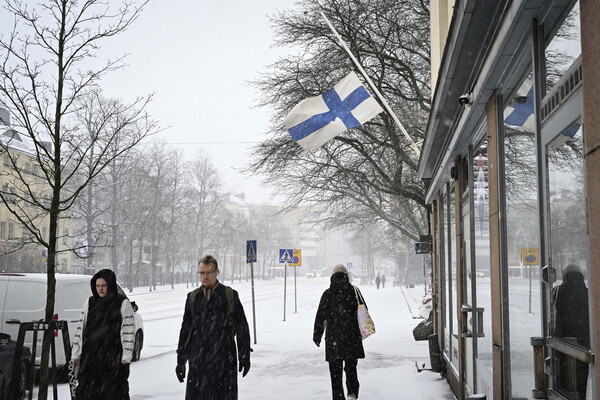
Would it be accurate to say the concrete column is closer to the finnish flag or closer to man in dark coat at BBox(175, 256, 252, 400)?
man in dark coat at BBox(175, 256, 252, 400)

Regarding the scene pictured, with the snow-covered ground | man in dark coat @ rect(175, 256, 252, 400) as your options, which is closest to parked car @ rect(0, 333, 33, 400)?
the snow-covered ground

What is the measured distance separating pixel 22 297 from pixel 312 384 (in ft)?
15.9

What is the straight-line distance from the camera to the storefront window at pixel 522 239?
3.99m

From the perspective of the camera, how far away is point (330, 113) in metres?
12.8

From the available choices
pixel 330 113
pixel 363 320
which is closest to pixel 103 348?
pixel 363 320

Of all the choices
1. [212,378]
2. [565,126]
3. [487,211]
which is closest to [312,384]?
[212,378]

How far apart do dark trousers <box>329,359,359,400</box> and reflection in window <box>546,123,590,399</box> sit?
5245mm

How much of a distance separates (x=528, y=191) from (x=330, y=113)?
877 centimetres

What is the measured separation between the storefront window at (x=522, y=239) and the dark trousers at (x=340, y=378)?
12.2 ft

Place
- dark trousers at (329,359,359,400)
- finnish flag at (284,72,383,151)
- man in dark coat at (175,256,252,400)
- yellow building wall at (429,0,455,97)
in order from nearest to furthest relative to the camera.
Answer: man in dark coat at (175,256,252,400) < dark trousers at (329,359,359,400) < finnish flag at (284,72,383,151) < yellow building wall at (429,0,455,97)

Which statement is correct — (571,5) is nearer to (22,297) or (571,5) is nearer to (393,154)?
(22,297)

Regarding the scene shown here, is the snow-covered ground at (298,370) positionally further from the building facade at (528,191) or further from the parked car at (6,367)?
the building facade at (528,191)

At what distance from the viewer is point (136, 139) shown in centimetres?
961

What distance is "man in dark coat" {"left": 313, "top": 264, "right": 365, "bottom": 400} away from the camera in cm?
852
